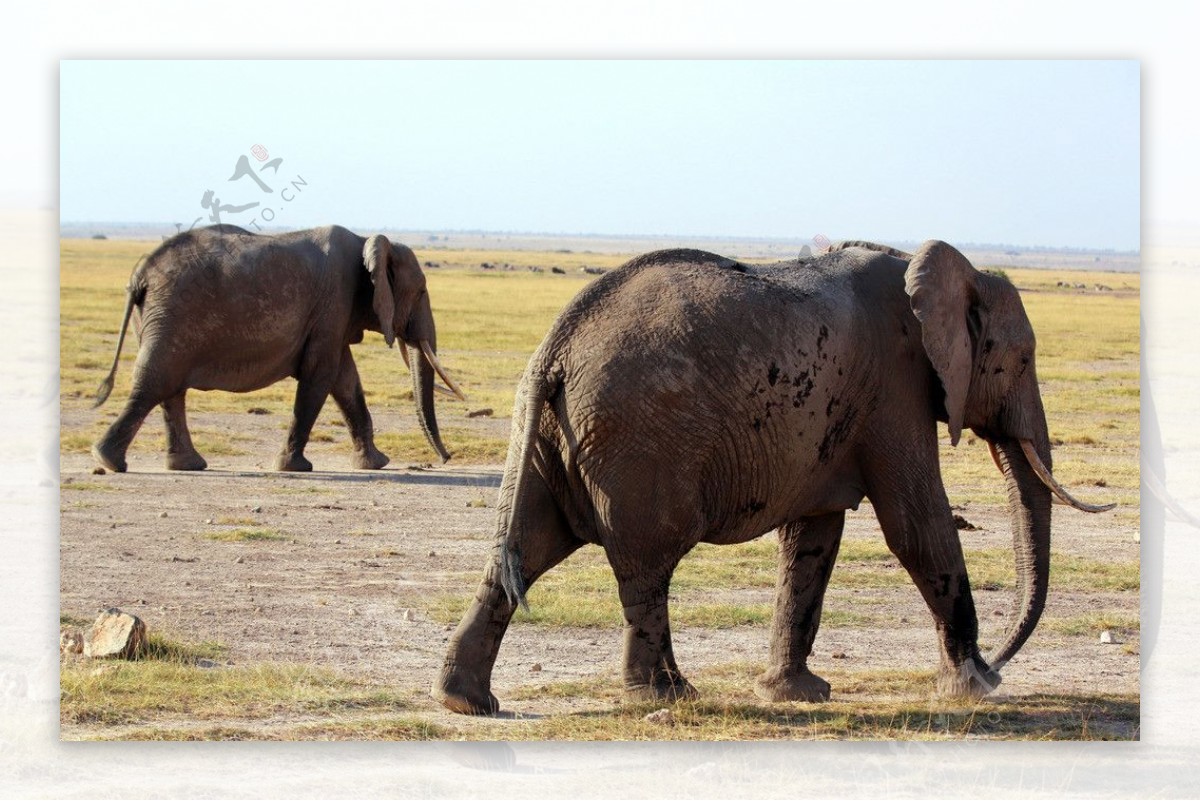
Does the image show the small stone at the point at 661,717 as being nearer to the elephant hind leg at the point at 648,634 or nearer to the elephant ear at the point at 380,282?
the elephant hind leg at the point at 648,634

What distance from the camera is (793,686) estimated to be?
906 centimetres

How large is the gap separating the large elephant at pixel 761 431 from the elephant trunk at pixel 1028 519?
0.07 feet

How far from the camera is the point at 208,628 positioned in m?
10.4

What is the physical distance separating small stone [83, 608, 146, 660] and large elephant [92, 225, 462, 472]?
6.59 metres

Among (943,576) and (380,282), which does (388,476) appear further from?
(943,576)

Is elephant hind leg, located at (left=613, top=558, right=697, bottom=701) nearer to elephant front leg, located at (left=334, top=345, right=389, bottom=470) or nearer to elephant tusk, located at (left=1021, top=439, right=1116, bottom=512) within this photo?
elephant tusk, located at (left=1021, top=439, right=1116, bottom=512)

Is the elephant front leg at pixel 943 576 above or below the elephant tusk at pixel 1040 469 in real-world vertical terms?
below

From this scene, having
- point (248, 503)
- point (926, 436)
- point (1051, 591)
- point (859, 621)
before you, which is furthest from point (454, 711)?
point (248, 503)

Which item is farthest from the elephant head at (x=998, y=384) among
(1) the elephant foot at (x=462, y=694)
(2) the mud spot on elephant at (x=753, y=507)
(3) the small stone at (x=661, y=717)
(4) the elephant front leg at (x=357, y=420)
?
(4) the elephant front leg at (x=357, y=420)

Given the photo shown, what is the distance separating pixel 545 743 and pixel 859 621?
3295 millimetres

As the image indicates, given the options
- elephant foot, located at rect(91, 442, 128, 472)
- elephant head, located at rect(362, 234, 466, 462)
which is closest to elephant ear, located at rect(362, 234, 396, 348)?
elephant head, located at rect(362, 234, 466, 462)

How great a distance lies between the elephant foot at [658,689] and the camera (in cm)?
837

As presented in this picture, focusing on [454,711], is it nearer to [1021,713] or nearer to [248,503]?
[1021,713]

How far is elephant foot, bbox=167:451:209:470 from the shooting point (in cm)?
1645
